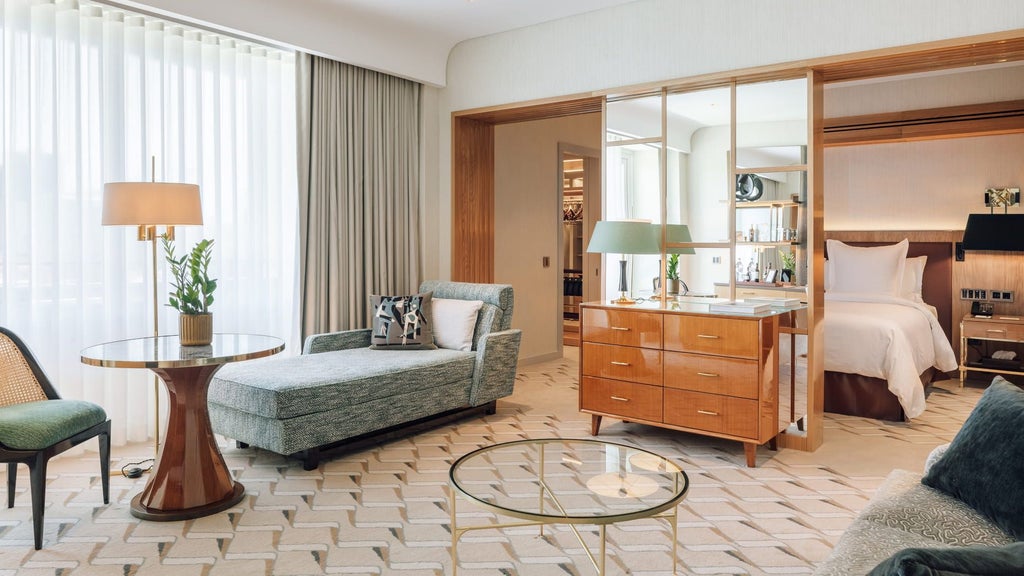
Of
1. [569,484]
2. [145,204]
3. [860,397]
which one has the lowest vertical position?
[860,397]

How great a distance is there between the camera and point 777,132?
400 cm

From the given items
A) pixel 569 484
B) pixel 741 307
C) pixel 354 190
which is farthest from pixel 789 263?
pixel 354 190

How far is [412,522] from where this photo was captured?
296 centimetres

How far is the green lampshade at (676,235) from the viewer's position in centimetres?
431

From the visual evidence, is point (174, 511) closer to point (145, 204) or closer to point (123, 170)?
point (145, 204)

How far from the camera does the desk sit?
3.00 m

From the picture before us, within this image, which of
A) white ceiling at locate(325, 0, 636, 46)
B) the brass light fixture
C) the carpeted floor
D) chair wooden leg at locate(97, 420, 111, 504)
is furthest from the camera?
the brass light fixture

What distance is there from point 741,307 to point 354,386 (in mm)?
2096

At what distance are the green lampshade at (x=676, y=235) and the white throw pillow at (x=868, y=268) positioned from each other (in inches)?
106

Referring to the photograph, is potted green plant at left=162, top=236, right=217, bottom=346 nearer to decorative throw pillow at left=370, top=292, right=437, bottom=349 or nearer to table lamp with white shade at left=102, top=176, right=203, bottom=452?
table lamp with white shade at left=102, top=176, right=203, bottom=452

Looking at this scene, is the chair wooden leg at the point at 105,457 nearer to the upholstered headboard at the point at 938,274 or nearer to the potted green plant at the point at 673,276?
the potted green plant at the point at 673,276

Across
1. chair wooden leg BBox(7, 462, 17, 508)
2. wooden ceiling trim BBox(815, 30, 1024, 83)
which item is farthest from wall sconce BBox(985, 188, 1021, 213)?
chair wooden leg BBox(7, 462, 17, 508)

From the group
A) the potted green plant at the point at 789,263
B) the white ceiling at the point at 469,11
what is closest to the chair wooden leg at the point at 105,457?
the white ceiling at the point at 469,11

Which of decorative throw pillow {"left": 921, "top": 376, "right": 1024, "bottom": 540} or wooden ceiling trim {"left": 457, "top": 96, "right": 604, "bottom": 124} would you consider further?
wooden ceiling trim {"left": 457, "top": 96, "right": 604, "bottom": 124}
